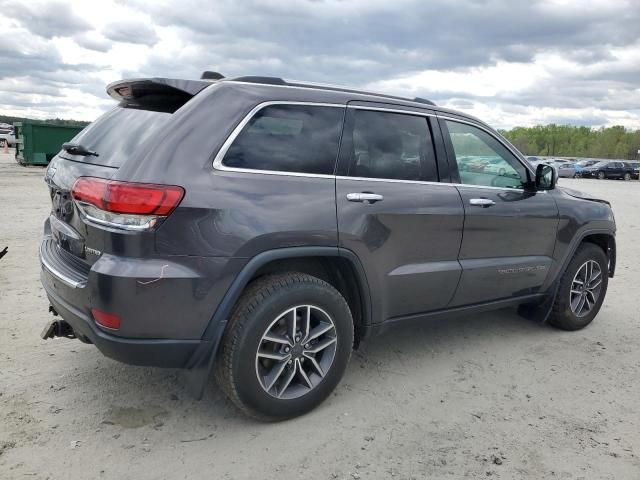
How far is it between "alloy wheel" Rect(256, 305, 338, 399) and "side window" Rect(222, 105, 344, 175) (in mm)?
809

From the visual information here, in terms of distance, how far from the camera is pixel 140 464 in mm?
2729

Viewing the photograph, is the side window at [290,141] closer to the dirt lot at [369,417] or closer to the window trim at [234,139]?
the window trim at [234,139]

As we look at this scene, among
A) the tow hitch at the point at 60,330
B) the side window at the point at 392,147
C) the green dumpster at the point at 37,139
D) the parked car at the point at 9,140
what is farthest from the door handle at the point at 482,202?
the parked car at the point at 9,140

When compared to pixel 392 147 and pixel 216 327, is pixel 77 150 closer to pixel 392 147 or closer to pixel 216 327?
pixel 216 327

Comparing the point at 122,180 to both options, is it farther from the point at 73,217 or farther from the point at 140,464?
the point at 140,464

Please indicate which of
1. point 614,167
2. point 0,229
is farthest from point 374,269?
point 614,167

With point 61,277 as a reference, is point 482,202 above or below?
above

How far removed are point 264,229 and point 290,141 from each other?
581mm

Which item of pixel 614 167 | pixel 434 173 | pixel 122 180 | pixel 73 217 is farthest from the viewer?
pixel 614 167

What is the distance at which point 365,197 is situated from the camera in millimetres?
3287

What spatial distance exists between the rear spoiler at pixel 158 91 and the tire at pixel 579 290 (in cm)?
347

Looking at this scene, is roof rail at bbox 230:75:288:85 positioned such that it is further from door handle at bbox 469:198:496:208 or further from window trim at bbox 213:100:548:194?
door handle at bbox 469:198:496:208

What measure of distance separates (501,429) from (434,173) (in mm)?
1677

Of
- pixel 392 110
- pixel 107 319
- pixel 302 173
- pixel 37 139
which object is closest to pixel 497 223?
pixel 392 110
